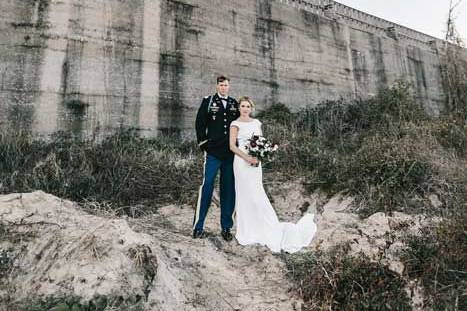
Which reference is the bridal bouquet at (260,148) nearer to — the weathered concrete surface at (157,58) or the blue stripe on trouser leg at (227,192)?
the blue stripe on trouser leg at (227,192)

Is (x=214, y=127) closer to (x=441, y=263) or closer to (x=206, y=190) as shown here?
(x=206, y=190)

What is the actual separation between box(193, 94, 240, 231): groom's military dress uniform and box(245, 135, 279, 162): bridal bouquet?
26cm

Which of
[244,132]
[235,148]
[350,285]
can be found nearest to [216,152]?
[235,148]

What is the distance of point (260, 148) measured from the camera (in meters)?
4.09

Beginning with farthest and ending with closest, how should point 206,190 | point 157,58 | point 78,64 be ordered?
point 157,58 → point 78,64 → point 206,190

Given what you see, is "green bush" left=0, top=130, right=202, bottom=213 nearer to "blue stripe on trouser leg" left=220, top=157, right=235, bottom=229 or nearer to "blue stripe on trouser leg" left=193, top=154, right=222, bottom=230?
"blue stripe on trouser leg" left=193, top=154, right=222, bottom=230

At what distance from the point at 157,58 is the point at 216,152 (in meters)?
4.41

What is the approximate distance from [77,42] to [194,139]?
2961 millimetres

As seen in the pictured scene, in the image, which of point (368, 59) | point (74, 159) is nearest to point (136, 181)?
point (74, 159)

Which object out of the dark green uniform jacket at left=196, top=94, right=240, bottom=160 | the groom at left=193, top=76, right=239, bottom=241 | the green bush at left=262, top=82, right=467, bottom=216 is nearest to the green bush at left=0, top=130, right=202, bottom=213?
the groom at left=193, top=76, right=239, bottom=241

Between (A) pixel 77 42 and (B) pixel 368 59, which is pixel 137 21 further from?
(B) pixel 368 59

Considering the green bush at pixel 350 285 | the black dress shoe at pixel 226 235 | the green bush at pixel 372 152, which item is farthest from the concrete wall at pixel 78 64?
the green bush at pixel 350 285

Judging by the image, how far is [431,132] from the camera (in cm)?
670

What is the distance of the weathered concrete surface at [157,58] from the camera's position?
22.2 feet
